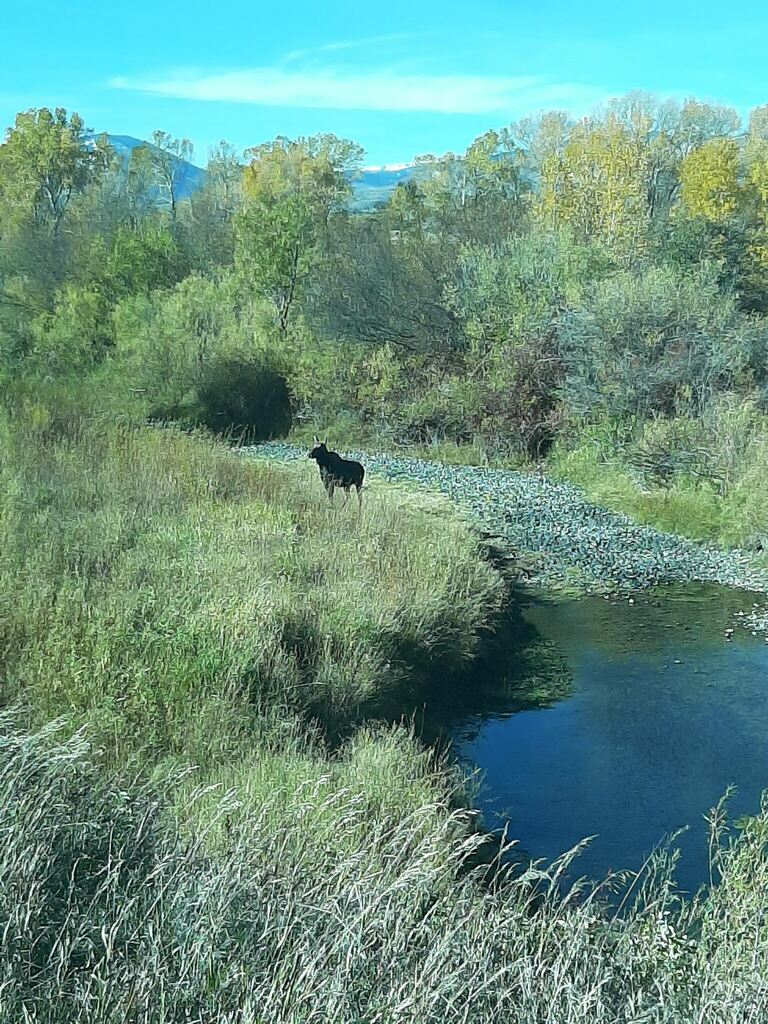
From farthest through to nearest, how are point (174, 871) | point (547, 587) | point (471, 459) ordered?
point (471, 459), point (547, 587), point (174, 871)

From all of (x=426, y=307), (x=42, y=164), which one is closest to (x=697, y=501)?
(x=426, y=307)

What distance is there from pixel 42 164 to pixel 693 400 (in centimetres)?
3335

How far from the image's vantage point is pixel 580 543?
15.1 metres

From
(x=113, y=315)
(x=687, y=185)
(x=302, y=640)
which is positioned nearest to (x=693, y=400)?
(x=302, y=640)

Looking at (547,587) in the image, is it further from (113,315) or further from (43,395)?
(113,315)

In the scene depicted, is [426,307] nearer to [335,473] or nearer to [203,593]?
[335,473]

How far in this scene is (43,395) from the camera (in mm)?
15391

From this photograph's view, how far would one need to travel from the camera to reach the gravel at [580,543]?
45.6ft

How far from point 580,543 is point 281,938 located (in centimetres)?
1206

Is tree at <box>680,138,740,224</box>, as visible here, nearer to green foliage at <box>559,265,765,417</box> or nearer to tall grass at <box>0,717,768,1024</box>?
green foliage at <box>559,265,765,417</box>

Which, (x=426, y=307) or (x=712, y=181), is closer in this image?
(x=426, y=307)

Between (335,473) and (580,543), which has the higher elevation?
(335,473)

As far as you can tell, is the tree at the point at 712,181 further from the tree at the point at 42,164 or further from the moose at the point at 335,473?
the moose at the point at 335,473

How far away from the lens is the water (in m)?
7.25
